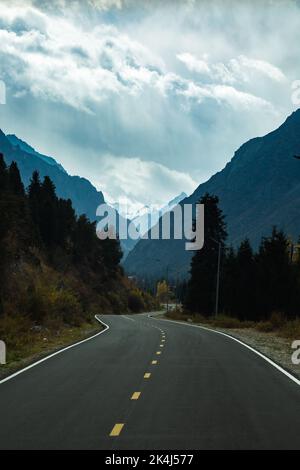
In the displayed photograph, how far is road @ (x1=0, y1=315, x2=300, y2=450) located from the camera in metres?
8.02

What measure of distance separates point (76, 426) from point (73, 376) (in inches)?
240

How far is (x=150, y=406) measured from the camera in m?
10.6

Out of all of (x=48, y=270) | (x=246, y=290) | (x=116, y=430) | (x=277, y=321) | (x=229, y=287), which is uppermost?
(x=48, y=270)

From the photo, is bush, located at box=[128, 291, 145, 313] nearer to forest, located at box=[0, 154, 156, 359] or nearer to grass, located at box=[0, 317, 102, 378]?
forest, located at box=[0, 154, 156, 359]

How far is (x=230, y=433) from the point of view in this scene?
8.46 meters

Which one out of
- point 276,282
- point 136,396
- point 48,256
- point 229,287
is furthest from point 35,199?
point 136,396

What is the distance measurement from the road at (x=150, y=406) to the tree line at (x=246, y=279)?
27.9 meters

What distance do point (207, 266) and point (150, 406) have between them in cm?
5285

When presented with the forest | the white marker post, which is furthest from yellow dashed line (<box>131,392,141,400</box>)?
the forest

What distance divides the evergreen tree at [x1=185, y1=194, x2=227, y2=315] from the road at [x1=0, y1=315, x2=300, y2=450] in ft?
145

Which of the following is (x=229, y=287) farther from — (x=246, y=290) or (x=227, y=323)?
(x=227, y=323)

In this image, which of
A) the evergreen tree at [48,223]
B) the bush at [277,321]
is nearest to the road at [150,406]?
the bush at [277,321]

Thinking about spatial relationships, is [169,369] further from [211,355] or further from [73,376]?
[211,355]
